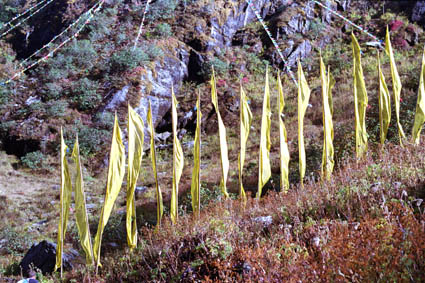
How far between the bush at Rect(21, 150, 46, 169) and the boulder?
10183 mm

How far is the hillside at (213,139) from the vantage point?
390cm

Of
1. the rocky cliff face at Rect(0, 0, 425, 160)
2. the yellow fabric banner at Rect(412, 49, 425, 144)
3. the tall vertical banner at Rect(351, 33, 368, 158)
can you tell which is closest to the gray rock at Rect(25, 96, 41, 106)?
the rocky cliff face at Rect(0, 0, 425, 160)

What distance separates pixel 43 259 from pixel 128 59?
16849 millimetres

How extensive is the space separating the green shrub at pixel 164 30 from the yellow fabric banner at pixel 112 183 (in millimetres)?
20683

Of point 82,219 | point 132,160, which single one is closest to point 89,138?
point 132,160

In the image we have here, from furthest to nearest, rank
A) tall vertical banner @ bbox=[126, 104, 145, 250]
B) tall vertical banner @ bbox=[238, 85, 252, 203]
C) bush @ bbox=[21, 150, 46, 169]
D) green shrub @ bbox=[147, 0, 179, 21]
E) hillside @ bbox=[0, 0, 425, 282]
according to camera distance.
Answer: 1. green shrub @ bbox=[147, 0, 179, 21]
2. bush @ bbox=[21, 150, 46, 169]
3. tall vertical banner @ bbox=[238, 85, 252, 203]
4. tall vertical banner @ bbox=[126, 104, 145, 250]
5. hillside @ bbox=[0, 0, 425, 282]

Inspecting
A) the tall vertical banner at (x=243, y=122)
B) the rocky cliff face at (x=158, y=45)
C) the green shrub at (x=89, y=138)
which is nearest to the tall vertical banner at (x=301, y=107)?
the tall vertical banner at (x=243, y=122)

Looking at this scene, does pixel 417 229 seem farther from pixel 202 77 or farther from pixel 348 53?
pixel 348 53

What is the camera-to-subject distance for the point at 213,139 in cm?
1831

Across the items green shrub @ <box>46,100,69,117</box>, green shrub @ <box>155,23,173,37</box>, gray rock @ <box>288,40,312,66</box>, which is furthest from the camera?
green shrub @ <box>155,23,173,37</box>

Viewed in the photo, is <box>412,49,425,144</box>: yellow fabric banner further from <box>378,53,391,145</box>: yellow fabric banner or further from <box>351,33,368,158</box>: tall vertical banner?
<box>351,33,368,158</box>: tall vertical banner

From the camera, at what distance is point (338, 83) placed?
20328 mm

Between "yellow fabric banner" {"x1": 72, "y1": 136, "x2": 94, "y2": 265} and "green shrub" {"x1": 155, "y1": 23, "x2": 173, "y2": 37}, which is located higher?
"green shrub" {"x1": 155, "y1": 23, "x2": 173, "y2": 37}

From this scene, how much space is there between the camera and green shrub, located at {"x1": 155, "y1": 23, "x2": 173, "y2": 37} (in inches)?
991
